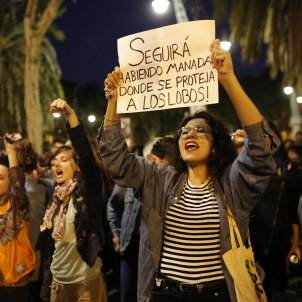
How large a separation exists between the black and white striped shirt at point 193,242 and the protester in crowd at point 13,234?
4.82ft

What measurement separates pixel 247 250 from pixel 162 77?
1.22 m

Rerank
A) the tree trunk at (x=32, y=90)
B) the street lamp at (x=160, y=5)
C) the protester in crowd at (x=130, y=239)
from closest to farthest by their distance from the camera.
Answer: the protester in crowd at (x=130, y=239)
the street lamp at (x=160, y=5)
the tree trunk at (x=32, y=90)

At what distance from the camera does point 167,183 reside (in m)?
3.18

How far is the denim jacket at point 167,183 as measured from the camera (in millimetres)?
2844

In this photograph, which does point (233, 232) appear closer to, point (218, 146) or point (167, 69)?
point (218, 146)

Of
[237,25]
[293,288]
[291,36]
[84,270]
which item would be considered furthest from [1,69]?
[84,270]

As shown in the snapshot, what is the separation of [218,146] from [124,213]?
7.67 feet

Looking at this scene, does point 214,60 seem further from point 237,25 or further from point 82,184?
point 237,25

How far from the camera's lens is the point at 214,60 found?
2887mm

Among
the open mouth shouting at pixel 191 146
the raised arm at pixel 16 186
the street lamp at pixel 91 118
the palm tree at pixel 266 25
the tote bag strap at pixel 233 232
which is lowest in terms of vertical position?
the tote bag strap at pixel 233 232

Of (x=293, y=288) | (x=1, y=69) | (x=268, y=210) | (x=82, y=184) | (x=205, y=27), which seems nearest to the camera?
(x=205, y=27)

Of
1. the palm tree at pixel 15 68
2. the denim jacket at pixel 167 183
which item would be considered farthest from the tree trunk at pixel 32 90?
the denim jacket at pixel 167 183

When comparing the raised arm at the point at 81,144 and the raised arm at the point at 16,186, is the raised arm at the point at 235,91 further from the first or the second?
the raised arm at the point at 16,186

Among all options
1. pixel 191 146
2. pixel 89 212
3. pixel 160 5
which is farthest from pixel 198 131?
pixel 160 5
